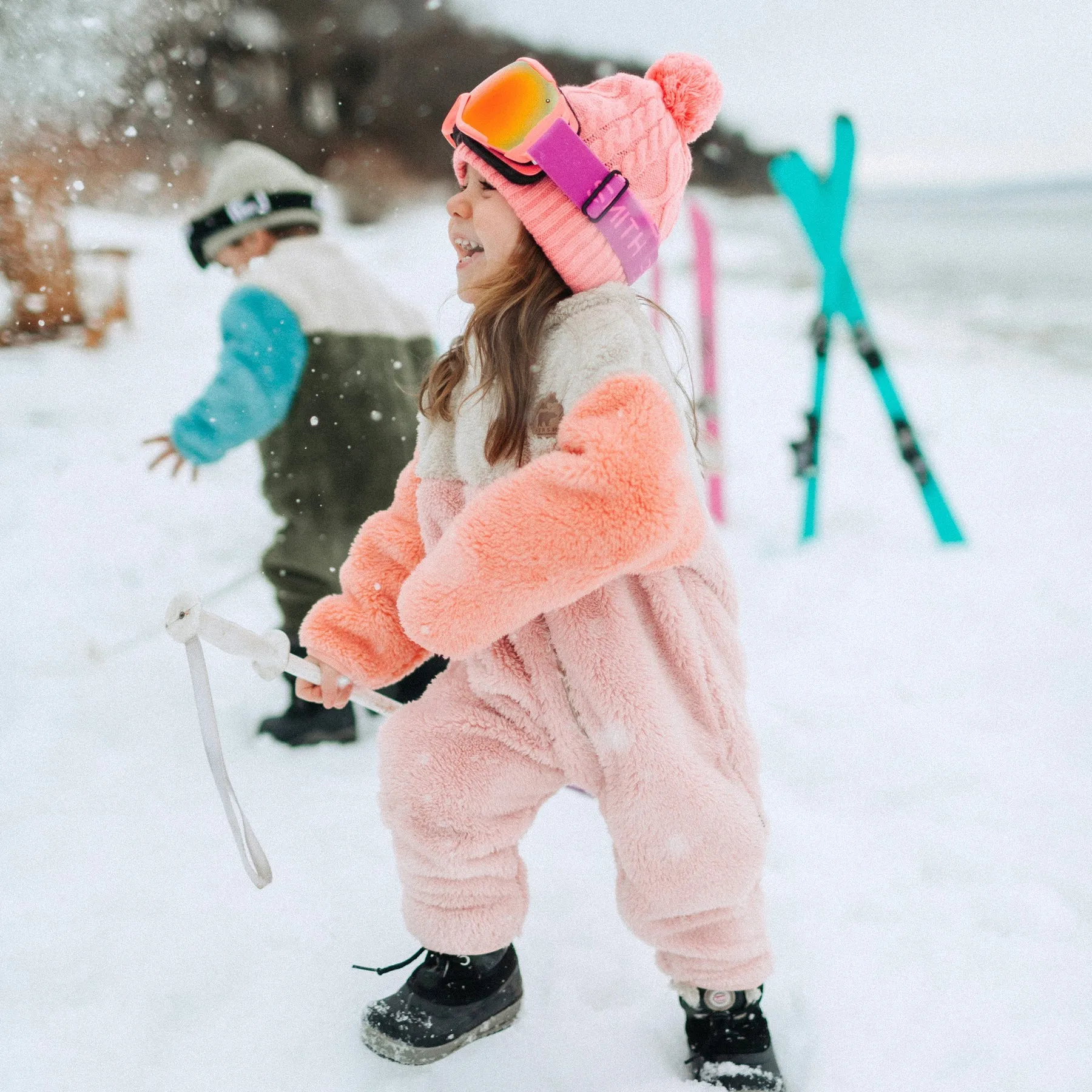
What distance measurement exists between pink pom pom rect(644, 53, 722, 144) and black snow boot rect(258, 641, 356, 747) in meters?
1.57

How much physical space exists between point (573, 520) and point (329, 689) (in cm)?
54

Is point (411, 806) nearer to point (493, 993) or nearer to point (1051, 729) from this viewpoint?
point (493, 993)

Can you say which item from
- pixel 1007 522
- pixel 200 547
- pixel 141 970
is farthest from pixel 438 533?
pixel 1007 522

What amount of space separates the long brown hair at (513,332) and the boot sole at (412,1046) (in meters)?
0.94

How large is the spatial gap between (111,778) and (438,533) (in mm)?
1326

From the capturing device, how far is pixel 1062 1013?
4.75ft

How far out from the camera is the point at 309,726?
2211 mm

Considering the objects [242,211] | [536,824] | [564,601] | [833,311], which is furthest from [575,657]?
[833,311]

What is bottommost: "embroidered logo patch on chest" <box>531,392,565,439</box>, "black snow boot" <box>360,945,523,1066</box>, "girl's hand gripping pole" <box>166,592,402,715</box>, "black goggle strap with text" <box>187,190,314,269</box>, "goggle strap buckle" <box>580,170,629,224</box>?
"black snow boot" <box>360,945,523,1066</box>

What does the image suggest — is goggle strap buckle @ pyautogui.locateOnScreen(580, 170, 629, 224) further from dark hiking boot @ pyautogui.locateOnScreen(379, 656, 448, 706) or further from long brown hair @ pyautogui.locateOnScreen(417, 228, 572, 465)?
dark hiking boot @ pyautogui.locateOnScreen(379, 656, 448, 706)

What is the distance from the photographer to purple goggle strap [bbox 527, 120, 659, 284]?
1.05m

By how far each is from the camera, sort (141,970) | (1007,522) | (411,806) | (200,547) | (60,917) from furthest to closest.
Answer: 1. (1007,522)
2. (200,547)
3. (60,917)
4. (141,970)
5. (411,806)

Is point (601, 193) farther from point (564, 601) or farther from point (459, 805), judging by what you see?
point (459, 805)

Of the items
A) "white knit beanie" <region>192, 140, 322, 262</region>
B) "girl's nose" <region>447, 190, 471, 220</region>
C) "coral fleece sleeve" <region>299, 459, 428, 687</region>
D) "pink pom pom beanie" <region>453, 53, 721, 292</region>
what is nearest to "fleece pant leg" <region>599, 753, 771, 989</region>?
"coral fleece sleeve" <region>299, 459, 428, 687</region>
